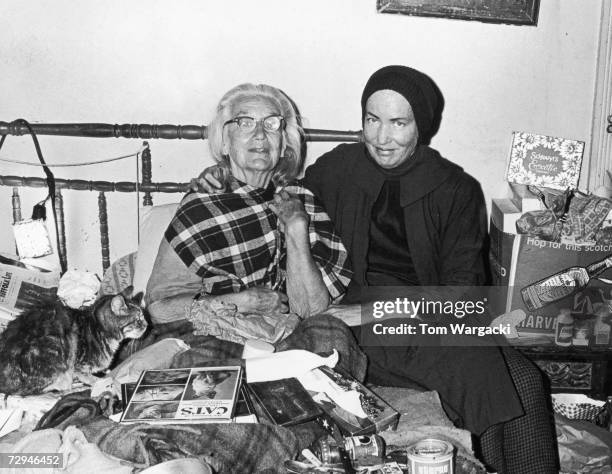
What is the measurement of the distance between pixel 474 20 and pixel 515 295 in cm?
107

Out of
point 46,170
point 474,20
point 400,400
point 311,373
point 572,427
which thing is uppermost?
point 474,20

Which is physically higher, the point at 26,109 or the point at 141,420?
the point at 26,109

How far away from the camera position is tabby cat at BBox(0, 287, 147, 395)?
1962mm

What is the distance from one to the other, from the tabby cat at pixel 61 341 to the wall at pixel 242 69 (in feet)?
3.02

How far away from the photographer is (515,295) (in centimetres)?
272

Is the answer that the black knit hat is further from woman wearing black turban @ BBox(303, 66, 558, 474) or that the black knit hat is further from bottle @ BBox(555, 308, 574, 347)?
bottle @ BBox(555, 308, 574, 347)

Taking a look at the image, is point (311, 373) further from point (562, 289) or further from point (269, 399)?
point (562, 289)

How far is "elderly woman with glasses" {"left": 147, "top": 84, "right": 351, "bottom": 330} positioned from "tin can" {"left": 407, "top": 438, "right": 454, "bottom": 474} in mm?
834

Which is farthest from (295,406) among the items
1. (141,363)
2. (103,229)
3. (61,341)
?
(103,229)

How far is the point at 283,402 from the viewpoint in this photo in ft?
5.75

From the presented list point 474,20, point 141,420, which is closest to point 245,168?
point 141,420

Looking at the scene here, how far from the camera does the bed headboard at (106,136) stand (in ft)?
9.10

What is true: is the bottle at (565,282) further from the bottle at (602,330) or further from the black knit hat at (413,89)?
the black knit hat at (413,89)

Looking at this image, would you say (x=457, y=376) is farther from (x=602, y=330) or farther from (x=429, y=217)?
(x=602, y=330)
